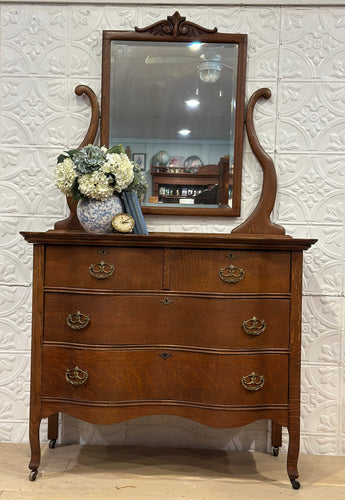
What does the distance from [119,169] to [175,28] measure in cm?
95

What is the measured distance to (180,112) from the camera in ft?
7.80

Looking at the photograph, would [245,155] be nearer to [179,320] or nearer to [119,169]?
[119,169]

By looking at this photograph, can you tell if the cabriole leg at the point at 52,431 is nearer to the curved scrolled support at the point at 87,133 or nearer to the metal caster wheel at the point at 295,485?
the curved scrolled support at the point at 87,133

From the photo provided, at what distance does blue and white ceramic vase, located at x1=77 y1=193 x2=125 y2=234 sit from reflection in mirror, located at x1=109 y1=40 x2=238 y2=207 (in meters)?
0.49

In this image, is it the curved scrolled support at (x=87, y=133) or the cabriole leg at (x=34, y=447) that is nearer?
the cabriole leg at (x=34, y=447)

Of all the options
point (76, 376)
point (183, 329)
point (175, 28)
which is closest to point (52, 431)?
point (76, 376)

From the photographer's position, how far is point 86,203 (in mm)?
1998

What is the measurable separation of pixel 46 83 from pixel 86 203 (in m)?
0.87

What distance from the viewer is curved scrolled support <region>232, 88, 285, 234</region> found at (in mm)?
2357

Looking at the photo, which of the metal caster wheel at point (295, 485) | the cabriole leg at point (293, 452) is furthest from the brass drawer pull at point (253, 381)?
the metal caster wheel at point (295, 485)

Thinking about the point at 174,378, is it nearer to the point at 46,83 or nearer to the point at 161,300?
the point at 161,300

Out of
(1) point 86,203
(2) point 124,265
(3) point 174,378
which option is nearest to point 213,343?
(3) point 174,378

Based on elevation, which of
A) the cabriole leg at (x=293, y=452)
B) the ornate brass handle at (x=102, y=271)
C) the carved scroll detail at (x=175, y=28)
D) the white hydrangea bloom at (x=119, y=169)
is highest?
the carved scroll detail at (x=175, y=28)

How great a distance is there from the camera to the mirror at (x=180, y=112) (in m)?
2.37
